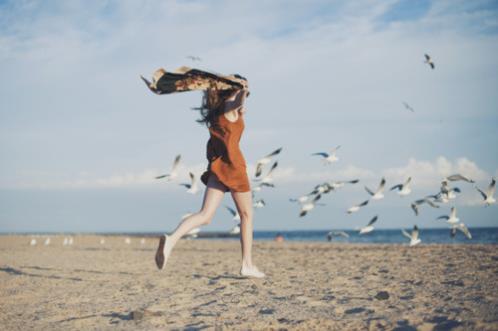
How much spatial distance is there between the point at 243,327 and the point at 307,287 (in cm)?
195

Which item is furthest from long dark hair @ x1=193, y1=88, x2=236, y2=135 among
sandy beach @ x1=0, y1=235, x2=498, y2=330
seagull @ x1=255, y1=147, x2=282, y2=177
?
seagull @ x1=255, y1=147, x2=282, y2=177

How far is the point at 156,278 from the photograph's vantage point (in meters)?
7.21

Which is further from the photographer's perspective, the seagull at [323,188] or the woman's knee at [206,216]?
the seagull at [323,188]

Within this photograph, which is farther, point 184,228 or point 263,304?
point 184,228

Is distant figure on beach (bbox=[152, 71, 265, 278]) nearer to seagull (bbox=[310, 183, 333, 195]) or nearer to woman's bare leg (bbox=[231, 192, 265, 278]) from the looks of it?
woman's bare leg (bbox=[231, 192, 265, 278])

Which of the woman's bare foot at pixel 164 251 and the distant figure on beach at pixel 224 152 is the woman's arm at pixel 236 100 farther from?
the woman's bare foot at pixel 164 251

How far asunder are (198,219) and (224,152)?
2.56ft

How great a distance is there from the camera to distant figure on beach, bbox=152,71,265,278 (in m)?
5.24

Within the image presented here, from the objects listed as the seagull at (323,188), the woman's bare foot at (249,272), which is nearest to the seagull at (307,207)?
the seagull at (323,188)

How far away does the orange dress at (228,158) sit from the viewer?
5242mm

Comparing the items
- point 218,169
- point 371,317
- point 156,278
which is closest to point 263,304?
point 371,317

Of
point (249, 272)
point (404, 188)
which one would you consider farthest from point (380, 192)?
point (249, 272)

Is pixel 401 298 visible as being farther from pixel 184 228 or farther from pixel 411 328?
pixel 184 228

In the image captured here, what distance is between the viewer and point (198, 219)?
16.8 feet
